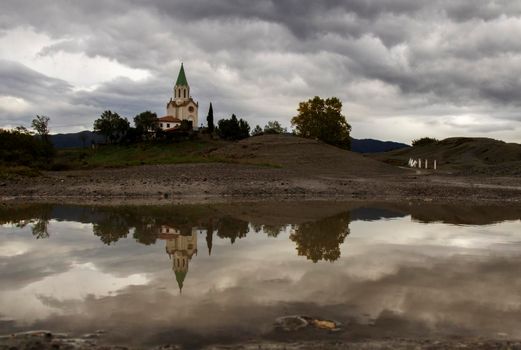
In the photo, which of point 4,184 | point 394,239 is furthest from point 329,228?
point 4,184

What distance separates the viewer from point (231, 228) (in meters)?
20.3

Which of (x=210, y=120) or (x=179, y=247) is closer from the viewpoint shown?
(x=179, y=247)

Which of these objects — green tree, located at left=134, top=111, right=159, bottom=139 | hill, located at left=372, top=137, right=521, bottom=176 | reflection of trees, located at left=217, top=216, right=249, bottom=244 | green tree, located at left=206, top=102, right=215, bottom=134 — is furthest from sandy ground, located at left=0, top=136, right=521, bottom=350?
green tree, located at left=206, top=102, right=215, bottom=134

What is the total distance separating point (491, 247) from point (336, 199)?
2011 centimetres

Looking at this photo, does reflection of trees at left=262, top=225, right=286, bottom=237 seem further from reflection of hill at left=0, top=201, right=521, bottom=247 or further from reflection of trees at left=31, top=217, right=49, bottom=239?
reflection of trees at left=31, top=217, right=49, bottom=239

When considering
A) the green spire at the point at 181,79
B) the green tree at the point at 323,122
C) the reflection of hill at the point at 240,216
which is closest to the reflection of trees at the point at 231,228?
the reflection of hill at the point at 240,216

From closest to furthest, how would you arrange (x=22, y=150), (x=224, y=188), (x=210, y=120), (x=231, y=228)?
(x=231, y=228), (x=224, y=188), (x=22, y=150), (x=210, y=120)

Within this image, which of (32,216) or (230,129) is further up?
(230,129)

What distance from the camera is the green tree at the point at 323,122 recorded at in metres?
100

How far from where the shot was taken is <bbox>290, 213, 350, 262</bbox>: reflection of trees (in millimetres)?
14327

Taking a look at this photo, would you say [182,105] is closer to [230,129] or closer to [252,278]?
[230,129]

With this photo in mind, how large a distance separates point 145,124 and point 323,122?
4271cm

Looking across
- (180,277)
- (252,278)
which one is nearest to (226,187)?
(180,277)

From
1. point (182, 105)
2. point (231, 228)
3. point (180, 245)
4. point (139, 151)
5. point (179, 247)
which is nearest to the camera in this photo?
point (179, 247)
